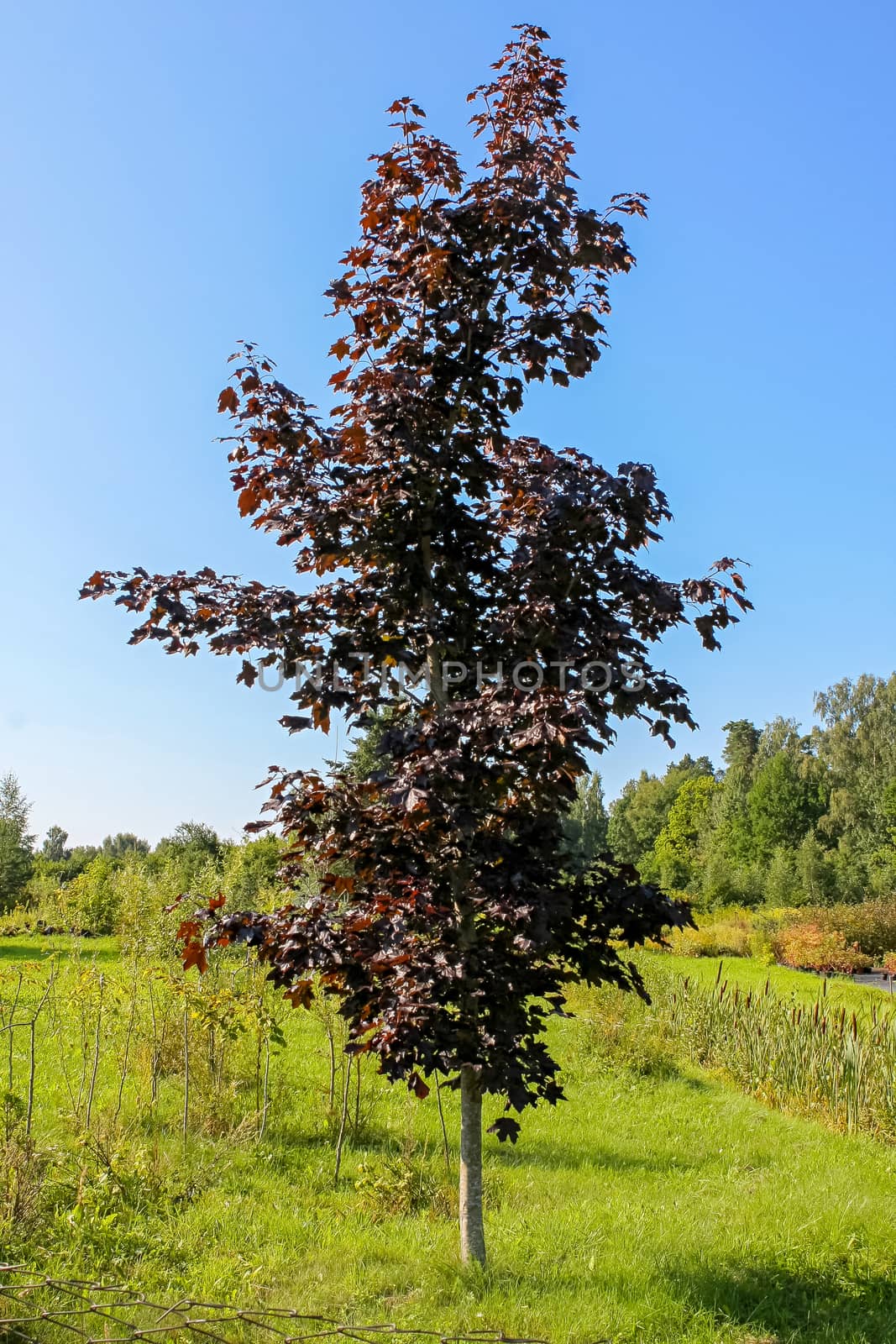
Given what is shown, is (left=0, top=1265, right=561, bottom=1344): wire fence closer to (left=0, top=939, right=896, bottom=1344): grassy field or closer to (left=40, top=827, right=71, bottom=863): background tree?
(left=0, top=939, right=896, bottom=1344): grassy field

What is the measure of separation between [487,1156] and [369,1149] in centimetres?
86

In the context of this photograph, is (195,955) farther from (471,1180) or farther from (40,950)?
(40,950)

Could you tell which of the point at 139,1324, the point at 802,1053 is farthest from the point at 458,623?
the point at 802,1053

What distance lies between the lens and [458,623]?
4.11 m

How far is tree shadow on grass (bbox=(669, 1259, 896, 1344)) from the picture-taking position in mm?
3689

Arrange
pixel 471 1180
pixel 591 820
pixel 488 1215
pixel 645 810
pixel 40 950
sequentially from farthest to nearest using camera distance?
pixel 645 810, pixel 591 820, pixel 40 950, pixel 488 1215, pixel 471 1180

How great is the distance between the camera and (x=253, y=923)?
3635 millimetres

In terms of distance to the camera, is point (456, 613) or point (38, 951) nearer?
point (456, 613)

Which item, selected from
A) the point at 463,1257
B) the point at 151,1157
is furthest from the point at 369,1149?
the point at 463,1257

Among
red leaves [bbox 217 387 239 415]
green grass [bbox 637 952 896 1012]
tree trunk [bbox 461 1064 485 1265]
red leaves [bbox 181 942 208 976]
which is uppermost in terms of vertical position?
red leaves [bbox 217 387 239 415]

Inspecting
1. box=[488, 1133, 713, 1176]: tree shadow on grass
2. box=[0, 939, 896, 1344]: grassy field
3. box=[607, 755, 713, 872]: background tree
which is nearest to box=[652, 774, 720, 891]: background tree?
box=[607, 755, 713, 872]: background tree

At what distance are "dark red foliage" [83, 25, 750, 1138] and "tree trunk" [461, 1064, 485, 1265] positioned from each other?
309 mm

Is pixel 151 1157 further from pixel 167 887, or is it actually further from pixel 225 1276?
pixel 167 887

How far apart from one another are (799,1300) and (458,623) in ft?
11.5
